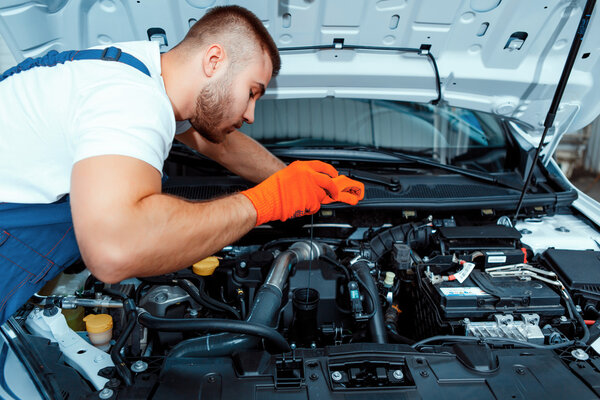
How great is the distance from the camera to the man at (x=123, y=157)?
3.06 ft

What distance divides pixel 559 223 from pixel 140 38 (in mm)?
1944

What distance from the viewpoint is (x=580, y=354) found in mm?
1123

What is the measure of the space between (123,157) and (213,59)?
1.47ft

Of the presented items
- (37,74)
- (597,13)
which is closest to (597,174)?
(597,13)

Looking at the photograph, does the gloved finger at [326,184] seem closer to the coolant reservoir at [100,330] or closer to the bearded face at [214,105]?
the bearded face at [214,105]

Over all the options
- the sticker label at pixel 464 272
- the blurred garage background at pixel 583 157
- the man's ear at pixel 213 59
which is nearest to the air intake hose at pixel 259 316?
the sticker label at pixel 464 272

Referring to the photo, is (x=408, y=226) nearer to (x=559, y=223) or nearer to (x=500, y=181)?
(x=500, y=181)

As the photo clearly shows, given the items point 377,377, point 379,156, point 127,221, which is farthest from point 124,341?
point 379,156

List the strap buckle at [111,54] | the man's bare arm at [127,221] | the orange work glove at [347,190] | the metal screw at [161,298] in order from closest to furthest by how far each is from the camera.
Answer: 1. the man's bare arm at [127,221]
2. the strap buckle at [111,54]
3. the metal screw at [161,298]
4. the orange work glove at [347,190]

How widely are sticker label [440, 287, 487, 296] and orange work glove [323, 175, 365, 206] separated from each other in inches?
18.8

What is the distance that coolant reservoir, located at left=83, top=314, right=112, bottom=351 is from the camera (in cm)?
127

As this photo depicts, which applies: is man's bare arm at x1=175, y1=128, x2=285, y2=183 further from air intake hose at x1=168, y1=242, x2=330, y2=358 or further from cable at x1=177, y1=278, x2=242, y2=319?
cable at x1=177, y1=278, x2=242, y2=319

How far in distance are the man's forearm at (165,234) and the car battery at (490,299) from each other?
660 millimetres

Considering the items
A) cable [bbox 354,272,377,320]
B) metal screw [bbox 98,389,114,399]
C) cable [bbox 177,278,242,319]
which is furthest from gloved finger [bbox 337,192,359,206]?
metal screw [bbox 98,389,114,399]
